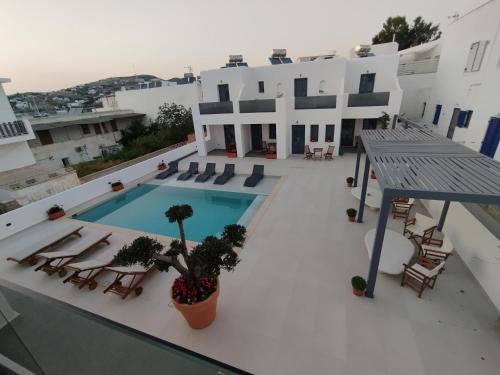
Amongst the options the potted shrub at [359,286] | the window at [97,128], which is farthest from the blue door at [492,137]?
the window at [97,128]

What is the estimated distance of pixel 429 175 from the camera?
4.66m

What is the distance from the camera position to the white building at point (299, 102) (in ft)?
48.6

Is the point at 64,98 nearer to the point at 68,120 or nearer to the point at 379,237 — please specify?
the point at 68,120

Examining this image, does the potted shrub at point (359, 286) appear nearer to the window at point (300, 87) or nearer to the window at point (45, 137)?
the window at point (300, 87)

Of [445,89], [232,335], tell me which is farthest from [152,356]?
[445,89]

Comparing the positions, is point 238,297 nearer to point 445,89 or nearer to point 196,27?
point 445,89

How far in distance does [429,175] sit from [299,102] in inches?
469

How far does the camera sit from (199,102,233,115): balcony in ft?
53.4

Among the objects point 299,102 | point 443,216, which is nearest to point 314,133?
point 299,102

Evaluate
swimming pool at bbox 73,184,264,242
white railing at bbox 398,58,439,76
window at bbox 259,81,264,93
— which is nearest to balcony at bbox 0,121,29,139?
swimming pool at bbox 73,184,264,242

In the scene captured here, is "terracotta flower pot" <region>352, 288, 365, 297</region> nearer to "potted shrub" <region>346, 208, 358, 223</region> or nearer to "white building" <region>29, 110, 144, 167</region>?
"potted shrub" <region>346, 208, 358, 223</region>

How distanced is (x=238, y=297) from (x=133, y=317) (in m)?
2.37

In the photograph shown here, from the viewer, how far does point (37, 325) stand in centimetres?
231

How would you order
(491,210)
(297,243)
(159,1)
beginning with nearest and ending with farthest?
1. (491,210)
2. (297,243)
3. (159,1)
